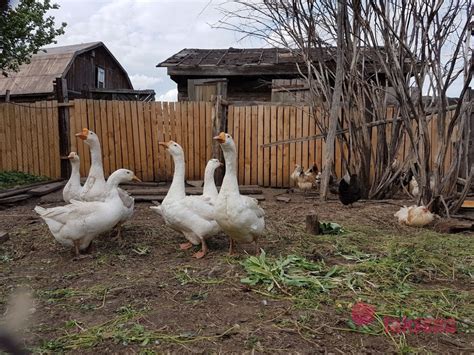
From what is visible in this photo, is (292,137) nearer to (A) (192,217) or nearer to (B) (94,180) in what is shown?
(B) (94,180)

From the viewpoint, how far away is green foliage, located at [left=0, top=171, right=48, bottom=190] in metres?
9.26

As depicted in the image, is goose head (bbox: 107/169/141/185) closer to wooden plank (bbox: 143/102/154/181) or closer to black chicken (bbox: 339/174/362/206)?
black chicken (bbox: 339/174/362/206)

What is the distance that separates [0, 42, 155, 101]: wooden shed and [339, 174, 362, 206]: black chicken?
12724mm

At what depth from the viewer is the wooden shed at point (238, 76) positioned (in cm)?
1080

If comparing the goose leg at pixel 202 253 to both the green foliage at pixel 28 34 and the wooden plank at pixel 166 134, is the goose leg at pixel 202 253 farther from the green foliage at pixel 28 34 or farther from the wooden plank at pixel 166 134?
the green foliage at pixel 28 34

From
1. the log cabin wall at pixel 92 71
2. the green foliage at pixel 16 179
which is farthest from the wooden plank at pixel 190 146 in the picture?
the log cabin wall at pixel 92 71

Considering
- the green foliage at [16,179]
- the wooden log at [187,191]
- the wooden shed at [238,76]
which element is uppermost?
the wooden shed at [238,76]

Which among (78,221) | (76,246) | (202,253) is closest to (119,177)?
(78,221)

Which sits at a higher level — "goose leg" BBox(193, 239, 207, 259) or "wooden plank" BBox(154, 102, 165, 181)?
"wooden plank" BBox(154, 102, 165, 181)

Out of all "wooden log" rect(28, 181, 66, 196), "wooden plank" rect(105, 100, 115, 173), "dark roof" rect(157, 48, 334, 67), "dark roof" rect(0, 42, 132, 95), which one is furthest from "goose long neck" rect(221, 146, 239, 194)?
"dark roof" rect(0, 42, 132, 95)

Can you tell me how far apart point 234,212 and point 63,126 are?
7.34m

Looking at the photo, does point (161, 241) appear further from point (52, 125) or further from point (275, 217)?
point (52, 125)

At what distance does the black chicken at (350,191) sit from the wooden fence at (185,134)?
247cm

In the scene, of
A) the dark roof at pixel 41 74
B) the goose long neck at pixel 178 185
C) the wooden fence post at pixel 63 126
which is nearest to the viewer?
the goose long neck at pixel 178 185
